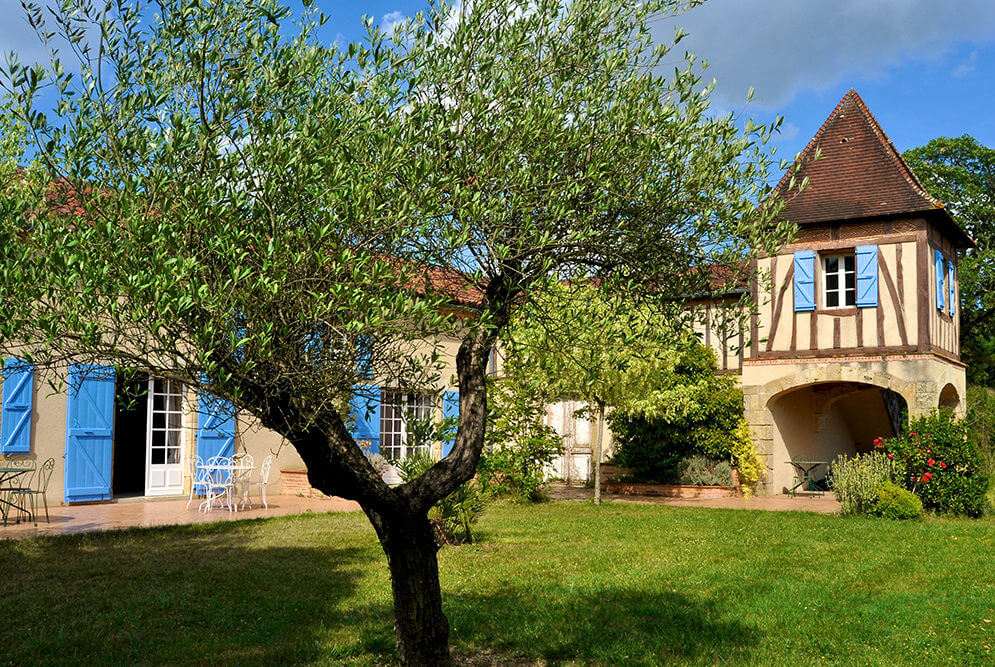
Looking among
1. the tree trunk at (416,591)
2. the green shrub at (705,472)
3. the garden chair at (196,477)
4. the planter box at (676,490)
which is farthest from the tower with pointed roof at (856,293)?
the tree trunk at (416,591)

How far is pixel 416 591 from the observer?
179 inches

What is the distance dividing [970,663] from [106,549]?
784cm

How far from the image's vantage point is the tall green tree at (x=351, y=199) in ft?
10.5

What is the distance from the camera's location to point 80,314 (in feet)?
9.99

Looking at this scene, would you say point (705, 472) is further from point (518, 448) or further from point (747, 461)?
point (518, 448)

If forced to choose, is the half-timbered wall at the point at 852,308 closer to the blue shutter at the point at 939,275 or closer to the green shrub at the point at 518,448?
the blue shutter at the point at 939,275

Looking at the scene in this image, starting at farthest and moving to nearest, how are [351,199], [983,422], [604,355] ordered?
[983,422], [604,355], [351,199]

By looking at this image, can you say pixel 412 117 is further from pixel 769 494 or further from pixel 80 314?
pixel 769 494

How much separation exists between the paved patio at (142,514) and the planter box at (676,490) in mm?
5529

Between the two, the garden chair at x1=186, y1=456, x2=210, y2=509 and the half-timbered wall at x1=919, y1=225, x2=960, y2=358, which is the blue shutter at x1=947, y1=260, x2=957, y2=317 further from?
the garden chair at x1=186, y1=456, x2=210, y2=509

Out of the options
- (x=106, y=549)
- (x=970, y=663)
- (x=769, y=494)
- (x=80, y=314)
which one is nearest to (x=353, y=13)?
(x=80, y=314)

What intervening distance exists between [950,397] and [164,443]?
14170mm

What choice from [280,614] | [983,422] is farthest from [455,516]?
[983,422]

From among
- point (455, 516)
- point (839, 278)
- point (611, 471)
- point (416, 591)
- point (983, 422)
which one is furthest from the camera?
point (983, 422)
